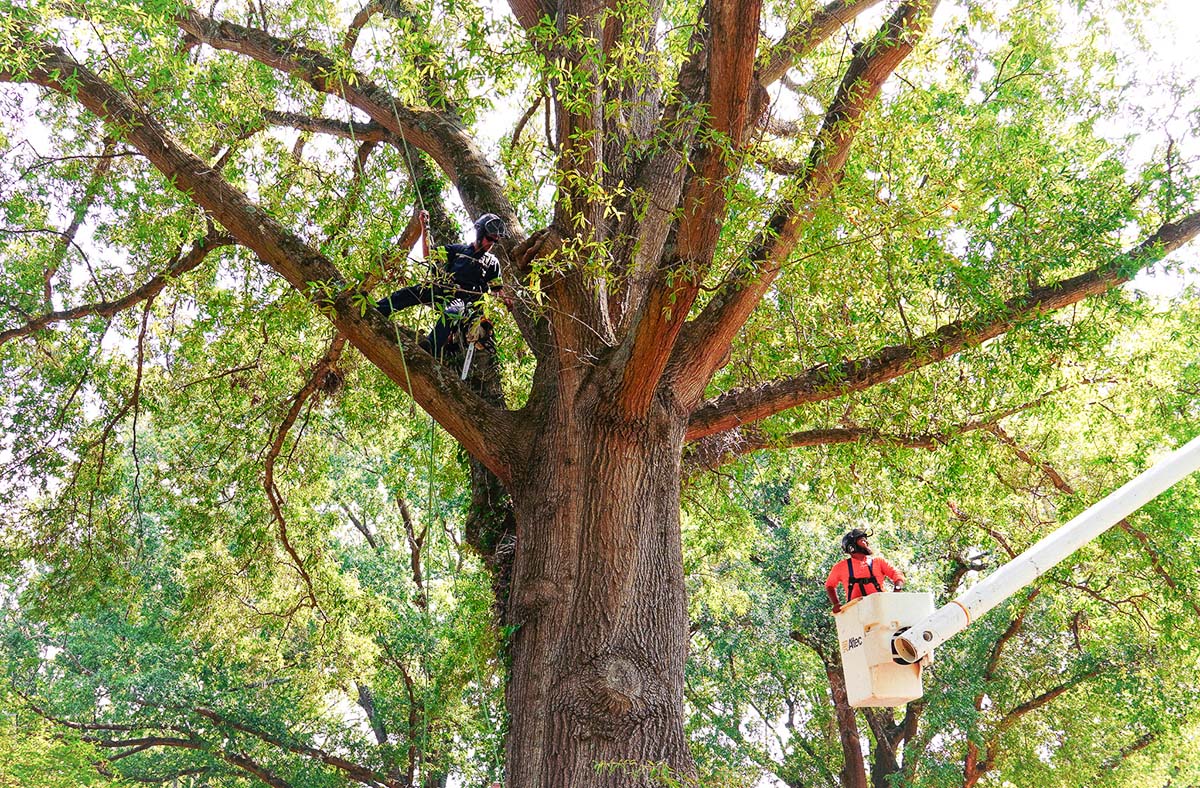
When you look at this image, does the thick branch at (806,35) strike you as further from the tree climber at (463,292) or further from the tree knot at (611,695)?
the tree knot at (611,695)

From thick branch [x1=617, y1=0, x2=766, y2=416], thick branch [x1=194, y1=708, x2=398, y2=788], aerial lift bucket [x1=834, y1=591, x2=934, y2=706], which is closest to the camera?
thick branch [x1=617, y1=0, x2=766, y2=416]

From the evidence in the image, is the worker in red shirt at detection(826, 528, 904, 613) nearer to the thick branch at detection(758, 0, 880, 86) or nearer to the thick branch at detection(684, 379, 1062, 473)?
the thick branch at detection(684, 379, 1062, 473)

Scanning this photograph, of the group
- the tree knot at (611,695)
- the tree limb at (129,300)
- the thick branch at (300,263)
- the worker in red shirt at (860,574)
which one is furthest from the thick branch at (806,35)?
the tree limb at (129,300)

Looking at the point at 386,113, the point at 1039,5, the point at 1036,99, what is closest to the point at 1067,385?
the point at 1036,99

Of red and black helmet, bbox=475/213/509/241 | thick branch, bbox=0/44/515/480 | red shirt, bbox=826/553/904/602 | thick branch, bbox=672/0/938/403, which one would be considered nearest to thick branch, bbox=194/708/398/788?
thick branch, bbox=0/44/515/480

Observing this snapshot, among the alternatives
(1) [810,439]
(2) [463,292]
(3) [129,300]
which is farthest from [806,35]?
(3) [129,300]

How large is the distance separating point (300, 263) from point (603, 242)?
4.94 feet

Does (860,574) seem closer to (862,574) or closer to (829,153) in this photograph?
(862,574)

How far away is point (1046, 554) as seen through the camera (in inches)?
130

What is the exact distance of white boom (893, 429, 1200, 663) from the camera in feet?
10.5

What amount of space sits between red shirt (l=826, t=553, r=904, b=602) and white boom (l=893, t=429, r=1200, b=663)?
991 millimetres

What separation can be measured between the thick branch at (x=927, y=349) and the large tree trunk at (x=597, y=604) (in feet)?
2.72

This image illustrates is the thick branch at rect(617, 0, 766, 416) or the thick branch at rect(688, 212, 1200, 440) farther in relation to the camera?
the thick branch at rect(688, 212, 1200, 440)

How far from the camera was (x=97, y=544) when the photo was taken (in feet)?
25.3
